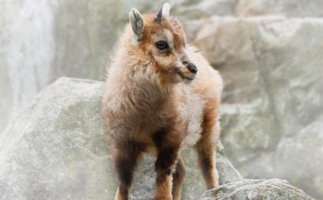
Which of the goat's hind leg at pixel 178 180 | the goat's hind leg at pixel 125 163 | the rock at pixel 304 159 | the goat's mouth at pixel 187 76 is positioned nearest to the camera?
the goat's mouth at pixel 187 76

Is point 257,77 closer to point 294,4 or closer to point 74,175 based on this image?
point 294,4

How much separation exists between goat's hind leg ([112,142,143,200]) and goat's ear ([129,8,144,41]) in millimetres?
1326

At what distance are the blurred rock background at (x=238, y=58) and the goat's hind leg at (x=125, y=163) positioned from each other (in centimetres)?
595

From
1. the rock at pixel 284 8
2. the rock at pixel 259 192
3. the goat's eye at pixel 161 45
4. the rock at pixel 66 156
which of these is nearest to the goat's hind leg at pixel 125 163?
the rock at pixel 66 156

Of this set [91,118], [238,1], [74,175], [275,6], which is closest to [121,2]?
[238,1]

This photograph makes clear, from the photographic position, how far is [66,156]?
18.4 ft

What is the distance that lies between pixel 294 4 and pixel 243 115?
342 centimetres

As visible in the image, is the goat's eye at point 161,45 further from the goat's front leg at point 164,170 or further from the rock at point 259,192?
the rock at point 259,192

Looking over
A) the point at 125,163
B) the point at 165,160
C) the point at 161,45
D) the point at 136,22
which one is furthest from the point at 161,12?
the point at 125,163

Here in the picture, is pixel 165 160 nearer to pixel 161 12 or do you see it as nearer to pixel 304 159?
pixel 161 12

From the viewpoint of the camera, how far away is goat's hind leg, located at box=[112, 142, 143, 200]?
473cm

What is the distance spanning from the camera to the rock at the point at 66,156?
513 cm

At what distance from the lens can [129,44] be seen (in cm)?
457

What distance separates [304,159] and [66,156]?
640cm
